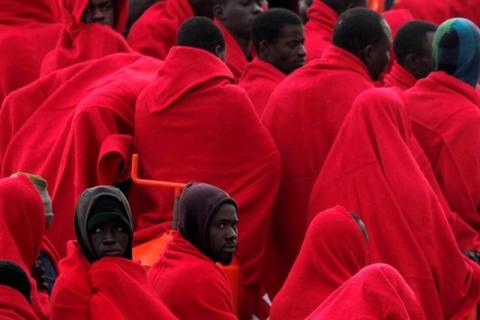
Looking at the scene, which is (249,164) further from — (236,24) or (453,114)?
(236,24)

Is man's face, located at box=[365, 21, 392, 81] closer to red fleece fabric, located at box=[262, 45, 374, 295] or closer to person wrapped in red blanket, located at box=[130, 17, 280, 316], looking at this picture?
red fleece fabric, located at box=[262, 45, 374, 295]

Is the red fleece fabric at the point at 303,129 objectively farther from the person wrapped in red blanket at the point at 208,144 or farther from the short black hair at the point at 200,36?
the short black hair at the point at 200,36

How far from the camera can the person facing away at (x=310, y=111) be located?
543 inches

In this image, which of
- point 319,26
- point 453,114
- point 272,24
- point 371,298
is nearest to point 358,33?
point 453,114

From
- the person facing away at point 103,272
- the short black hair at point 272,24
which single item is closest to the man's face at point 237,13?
the short black hair at point 272,24

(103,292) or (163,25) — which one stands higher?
(103,292)

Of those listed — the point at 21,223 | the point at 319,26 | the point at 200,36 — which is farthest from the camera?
the point at 319,26

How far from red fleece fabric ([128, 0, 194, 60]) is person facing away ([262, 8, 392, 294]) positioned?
234 centimetres

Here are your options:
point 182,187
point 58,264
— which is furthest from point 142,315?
point 182,187

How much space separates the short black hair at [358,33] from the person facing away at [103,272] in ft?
9.61

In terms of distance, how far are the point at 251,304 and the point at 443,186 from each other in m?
1.40

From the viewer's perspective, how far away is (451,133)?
14172 millimetres

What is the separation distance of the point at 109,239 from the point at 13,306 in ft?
2.02

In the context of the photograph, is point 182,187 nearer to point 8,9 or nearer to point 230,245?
point 230,245
